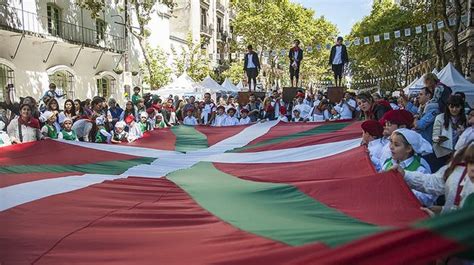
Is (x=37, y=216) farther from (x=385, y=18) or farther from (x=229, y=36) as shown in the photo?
(x=229, y=36)

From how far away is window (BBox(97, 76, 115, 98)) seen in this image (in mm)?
22756

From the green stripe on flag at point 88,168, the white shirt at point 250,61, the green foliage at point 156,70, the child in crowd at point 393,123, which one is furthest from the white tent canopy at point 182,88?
the child in crowd at point 393,123

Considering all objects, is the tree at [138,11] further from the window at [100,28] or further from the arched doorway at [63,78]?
the arched doorway at [63,78]

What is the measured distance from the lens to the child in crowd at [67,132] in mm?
7375

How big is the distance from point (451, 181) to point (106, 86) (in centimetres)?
2210

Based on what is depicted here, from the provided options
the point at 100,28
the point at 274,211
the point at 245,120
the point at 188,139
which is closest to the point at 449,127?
the point at 274,211

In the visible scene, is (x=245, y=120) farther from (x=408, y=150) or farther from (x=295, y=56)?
(x=408, y=150)

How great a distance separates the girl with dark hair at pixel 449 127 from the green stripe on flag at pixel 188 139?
3640 millimetres

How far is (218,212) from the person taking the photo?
334 cm

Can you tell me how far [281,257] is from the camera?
191 centimetres

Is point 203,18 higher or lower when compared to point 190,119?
higher

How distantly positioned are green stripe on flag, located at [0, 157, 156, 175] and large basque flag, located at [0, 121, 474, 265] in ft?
0.07

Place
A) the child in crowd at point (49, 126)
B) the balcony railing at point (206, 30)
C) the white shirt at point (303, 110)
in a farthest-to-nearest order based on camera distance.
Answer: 1. the balcony railing at point (206, 30)
2. the white shirt at point (303, 110)
3. the child in crowd at point (49, 126)

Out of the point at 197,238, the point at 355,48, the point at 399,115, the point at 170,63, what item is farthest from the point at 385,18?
the point at 197,238
